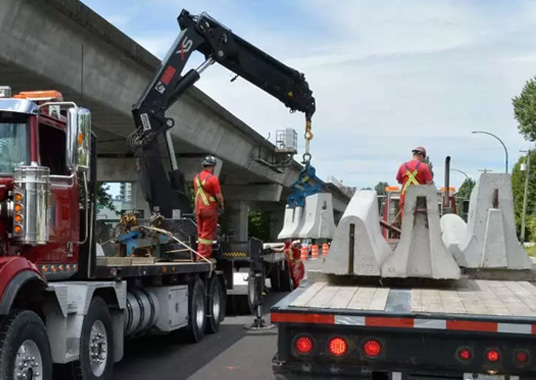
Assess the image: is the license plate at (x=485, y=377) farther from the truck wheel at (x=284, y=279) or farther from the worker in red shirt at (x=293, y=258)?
the truck wheel at (x=284, y=279)

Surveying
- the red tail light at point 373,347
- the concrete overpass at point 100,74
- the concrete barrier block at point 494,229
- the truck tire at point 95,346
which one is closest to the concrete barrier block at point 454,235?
the concrete barrier block at point 494,229

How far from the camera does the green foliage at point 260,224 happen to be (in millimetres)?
78688

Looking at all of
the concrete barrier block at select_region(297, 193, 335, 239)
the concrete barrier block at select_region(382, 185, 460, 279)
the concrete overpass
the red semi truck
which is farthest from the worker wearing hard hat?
the concrete barrier block at select_region(382, 185, 460, 279)

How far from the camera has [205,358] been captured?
9.88 meters

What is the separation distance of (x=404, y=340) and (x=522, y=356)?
77 cm

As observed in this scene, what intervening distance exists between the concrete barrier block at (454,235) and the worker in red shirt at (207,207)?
13.6 feet

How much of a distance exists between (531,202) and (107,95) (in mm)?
64856

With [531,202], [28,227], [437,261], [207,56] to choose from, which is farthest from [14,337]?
[531,202]

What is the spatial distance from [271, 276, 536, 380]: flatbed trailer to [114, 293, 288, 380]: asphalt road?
3.56m

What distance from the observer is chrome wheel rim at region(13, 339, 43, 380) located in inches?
227

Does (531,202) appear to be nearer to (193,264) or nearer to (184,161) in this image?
(184,161)

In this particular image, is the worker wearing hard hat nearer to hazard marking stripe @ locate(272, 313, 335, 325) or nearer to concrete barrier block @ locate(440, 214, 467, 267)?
concrete barrier block @ locate(440, 214, 467, 267)

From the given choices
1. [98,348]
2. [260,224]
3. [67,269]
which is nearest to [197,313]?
[98,348]

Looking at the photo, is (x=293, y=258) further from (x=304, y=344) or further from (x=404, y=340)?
(x=404, y=340)
